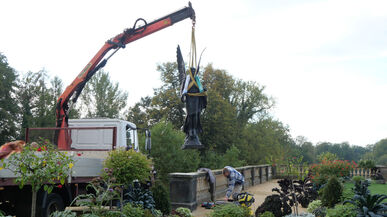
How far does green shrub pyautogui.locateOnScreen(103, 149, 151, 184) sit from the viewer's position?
710 centimetres

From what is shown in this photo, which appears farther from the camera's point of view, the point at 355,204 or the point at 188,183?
the point at 188,183

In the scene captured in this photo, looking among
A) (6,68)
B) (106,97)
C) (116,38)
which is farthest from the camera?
(106,97)

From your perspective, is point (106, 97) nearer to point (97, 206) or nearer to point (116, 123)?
point (116, 123)

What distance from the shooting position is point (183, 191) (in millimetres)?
10688

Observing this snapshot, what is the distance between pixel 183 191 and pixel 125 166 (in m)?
3.97

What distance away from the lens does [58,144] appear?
1074 centimetres

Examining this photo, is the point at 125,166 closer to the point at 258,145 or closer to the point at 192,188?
the point at 192,188

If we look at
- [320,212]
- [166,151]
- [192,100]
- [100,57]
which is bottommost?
[320,212]

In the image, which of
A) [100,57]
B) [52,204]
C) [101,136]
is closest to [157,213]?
[52,204]

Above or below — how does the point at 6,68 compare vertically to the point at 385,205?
above

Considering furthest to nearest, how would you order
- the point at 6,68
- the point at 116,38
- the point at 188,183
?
the point at 6,68
the point at 116,38
the point at 188,183

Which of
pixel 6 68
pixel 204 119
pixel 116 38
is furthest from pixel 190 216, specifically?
pixel 6 68

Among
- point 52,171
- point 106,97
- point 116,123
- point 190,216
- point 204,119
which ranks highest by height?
point 106,97

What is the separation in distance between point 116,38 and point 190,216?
24.6ft
